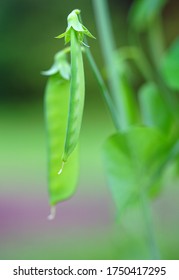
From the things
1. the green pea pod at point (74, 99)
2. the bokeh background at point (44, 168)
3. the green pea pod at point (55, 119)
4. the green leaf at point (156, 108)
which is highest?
the bokeh background at point (44, 168)

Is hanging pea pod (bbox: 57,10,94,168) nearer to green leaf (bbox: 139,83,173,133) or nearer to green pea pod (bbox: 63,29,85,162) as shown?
green pea pod (bbox: 63,29,85,162)

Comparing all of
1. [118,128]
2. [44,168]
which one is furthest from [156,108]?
[44,168]

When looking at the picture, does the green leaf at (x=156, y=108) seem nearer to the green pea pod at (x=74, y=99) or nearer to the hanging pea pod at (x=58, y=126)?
the hanging pea pod at (x=58, y=126)

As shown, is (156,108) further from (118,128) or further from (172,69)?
(118,128)

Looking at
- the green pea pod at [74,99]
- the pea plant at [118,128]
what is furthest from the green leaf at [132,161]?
the green pea pod at [74,99]

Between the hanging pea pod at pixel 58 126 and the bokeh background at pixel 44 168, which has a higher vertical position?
the bokeh background at pixel 44 168

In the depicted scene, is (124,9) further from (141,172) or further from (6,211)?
(141,172)

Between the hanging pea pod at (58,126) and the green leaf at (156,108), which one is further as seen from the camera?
the green leaf at (156,108)
